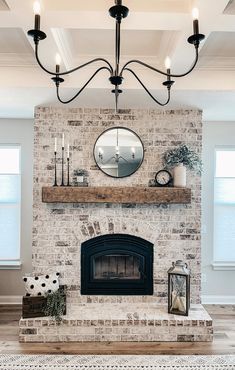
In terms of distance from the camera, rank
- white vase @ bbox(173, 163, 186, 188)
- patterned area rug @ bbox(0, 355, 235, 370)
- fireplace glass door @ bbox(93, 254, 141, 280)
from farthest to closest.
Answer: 1. fireplace glass door @ bbox(93, 254, 141, 280)
2. white vase @ bbox(173, 163, 186, 188)
3. patterned area rug @ bbox(0, 355, 235, 370)

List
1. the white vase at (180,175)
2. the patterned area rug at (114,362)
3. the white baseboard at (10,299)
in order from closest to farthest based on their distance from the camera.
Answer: the patterned area rug at (114,362), the white vase at (180,175), the white baseboard at (10,299)

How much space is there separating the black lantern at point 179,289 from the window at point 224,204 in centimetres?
135

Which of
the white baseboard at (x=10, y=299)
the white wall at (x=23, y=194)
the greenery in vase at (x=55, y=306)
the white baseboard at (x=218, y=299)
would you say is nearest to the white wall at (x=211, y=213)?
the white baseboard at (x=218, y=299)

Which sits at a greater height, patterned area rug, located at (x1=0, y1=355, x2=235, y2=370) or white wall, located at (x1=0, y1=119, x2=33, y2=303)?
white wall, located at (x1=0, y1=119, x2=33, y2=303)

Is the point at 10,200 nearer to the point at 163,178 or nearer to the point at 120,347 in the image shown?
the point at 163,178

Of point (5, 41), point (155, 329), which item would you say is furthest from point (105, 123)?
point (155, 329)

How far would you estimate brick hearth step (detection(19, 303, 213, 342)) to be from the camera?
3490mm

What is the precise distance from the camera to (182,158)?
13.0 feet

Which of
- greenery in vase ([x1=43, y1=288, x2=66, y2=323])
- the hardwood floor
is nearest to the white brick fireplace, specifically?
greenery in vase ([x1=43, y1=288, x2=66, y2=323])

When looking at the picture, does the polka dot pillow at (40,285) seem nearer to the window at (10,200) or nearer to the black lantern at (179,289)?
the window at (10,200)

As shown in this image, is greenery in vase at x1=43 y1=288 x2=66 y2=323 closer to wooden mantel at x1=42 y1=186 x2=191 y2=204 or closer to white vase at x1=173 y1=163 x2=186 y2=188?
wooden mantel at x1=42 y1=186 x2=191 y2=204

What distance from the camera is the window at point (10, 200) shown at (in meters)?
4.80

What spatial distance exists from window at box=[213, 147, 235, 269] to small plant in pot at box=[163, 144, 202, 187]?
1.01 metres

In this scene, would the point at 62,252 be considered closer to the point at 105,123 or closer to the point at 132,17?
the point at 105,123
